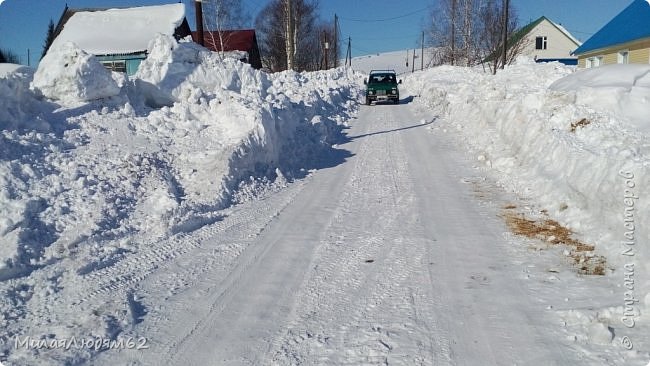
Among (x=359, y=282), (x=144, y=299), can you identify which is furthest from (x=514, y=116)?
(x=144, y=299)

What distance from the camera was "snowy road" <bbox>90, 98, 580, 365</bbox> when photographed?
3520mm

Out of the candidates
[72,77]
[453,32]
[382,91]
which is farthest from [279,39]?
[72,77]

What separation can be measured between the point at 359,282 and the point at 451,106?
14.1 m

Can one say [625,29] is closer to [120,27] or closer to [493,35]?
[493,35]

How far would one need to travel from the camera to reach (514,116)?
11.0 m

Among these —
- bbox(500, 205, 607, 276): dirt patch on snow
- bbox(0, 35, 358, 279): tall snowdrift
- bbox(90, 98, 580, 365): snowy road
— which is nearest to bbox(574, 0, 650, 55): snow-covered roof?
bbox(0, 35, 358, 279): tall snowdrift

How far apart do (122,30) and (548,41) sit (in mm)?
47376

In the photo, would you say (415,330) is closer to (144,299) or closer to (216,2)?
(144,299)

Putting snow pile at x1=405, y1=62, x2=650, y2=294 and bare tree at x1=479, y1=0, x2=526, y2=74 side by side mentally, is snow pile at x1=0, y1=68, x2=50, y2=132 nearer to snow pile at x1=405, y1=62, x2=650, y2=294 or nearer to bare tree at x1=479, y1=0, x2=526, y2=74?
snow pile at x1=405, y1=62, x2=650, y2=294

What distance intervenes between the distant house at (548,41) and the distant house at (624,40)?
2774 centimetres

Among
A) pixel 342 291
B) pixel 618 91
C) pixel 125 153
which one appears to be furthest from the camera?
pixel 618 91

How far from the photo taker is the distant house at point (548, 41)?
182ft

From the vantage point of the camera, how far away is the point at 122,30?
34312mm

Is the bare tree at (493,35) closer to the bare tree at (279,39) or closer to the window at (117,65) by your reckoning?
the bare tree at (279,39)
